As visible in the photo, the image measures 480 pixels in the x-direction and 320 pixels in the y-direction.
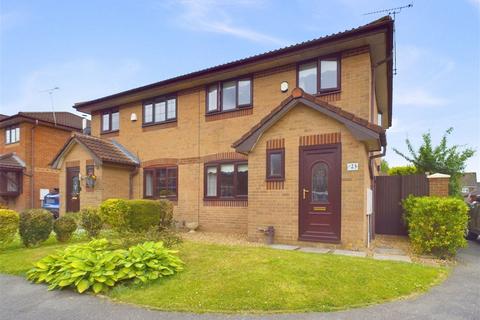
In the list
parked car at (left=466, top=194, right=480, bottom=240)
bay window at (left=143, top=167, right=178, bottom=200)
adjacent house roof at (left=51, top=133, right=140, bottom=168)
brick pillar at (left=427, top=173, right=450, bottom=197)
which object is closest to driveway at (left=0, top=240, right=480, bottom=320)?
brick pillar at (left=427, top=173, right=450, bottom=197)

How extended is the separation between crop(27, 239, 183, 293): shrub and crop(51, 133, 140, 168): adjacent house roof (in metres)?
8.08

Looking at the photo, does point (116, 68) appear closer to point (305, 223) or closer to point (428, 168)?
point (305, 223)

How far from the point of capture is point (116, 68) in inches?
544

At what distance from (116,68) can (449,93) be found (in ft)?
44.9

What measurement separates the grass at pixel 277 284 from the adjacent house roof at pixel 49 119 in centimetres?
1733

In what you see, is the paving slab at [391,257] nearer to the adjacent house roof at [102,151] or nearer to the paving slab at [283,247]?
the paving slab at [283,247]

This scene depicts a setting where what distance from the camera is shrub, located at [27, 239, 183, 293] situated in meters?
5.59

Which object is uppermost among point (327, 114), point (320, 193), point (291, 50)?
point (291, 50)

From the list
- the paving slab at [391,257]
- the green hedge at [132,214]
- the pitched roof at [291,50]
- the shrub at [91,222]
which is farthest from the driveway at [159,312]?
the pitched roof at [291,50]

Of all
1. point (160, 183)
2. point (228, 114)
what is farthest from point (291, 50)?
point (160, 183)

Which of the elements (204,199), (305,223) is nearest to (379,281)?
(305,223)

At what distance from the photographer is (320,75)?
10953 mm

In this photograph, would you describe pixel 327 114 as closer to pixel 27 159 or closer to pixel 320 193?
pixel 320 193

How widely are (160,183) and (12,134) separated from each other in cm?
1448
